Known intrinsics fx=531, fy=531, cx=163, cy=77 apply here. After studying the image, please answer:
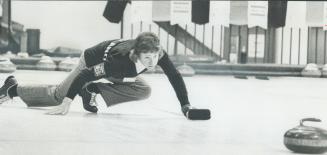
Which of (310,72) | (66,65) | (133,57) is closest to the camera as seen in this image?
(133,57)

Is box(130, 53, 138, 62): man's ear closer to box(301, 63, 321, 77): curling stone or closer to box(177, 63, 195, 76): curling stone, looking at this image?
box(177, 63, 195, 76): curling stone

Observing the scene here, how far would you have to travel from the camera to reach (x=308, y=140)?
1.62m

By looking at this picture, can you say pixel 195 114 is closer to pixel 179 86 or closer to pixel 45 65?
pixel 179 86

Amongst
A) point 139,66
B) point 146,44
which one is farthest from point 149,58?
point 139,66

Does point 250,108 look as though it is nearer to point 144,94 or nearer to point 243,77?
point 144,94

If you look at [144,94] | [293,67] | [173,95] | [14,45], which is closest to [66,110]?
[144,94]

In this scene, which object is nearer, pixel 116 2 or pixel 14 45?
pixel 116 2

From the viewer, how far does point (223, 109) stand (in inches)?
121

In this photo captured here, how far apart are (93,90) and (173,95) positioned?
126 cm

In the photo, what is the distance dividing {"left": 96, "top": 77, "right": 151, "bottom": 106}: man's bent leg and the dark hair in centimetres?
44

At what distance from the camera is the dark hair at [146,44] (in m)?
2.31

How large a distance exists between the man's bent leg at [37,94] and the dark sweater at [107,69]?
0.28 metres

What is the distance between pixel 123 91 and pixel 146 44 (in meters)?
0.53

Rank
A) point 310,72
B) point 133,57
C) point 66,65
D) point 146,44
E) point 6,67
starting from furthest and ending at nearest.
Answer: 1. point 310,72
2. point 66,65
3. point 6,67
4. point 133,57
5. point 146,44
